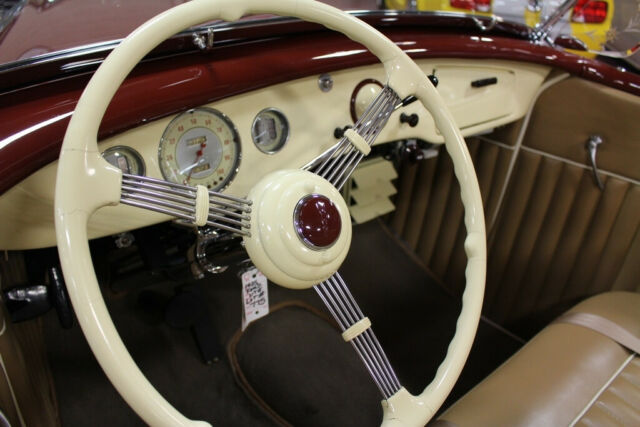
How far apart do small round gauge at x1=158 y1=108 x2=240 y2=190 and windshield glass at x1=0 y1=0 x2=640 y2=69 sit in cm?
20

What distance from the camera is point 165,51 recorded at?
824 millimetres

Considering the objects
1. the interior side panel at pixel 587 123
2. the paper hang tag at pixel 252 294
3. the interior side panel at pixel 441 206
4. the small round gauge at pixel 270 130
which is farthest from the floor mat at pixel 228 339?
the small round gauge at pixel 270 130

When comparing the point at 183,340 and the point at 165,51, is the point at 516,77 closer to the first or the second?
the point at 165,51

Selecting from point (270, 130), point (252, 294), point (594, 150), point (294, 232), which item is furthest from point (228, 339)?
point (594, 150)

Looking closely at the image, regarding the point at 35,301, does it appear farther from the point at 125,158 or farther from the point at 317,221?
the point at 317,221

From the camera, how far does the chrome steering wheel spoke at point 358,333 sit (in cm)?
76

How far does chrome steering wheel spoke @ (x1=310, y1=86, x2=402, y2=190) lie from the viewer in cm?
80

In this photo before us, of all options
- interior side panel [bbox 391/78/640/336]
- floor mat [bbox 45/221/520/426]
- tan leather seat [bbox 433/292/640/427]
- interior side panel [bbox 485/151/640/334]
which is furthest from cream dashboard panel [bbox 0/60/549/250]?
floor mat [bbox 45/221/520/426]

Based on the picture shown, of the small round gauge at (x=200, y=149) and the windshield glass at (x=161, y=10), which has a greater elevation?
the windshield glass at (x=161, y=10)

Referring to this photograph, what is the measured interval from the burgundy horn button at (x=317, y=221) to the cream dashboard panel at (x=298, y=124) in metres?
0.25

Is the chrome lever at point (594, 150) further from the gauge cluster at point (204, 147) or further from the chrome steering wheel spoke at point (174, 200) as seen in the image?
the chrome steering wheel spoke at point (174, 200)

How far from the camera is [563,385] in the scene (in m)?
0.91

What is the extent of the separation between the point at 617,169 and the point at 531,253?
0.36 meters

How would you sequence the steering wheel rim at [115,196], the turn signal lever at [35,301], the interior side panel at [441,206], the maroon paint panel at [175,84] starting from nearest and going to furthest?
1. the steering wheel rim at [115,196]
2. the maroon paint panel at [175,84]
3. the turn signal lever at [35,301]
4. the interior side panel at [441,206]
